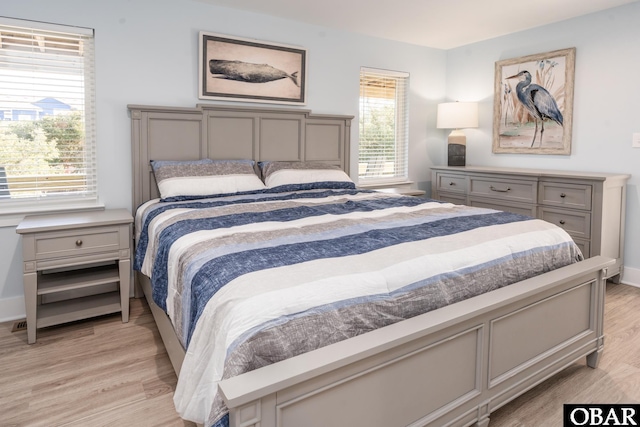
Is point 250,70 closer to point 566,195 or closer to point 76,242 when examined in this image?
point 76,242

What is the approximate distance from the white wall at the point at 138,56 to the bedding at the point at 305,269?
977 mm

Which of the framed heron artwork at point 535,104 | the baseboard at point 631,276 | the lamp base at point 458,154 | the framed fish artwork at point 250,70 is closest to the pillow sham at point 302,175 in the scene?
the framed fish artwork at point 250,70

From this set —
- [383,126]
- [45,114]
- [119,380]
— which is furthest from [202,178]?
[383,126]

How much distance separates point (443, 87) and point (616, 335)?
10.7 feet

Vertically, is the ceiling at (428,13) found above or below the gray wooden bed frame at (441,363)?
above

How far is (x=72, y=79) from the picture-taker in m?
3.05

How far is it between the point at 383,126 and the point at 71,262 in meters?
3.26

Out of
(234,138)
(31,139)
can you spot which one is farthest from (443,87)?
(31,139)

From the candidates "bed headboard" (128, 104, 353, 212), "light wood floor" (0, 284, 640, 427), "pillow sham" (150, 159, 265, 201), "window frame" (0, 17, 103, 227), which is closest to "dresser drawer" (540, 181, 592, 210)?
"light wood floor" (0, 284, 640, 427)

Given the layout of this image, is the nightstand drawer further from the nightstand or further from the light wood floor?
the light wood floor

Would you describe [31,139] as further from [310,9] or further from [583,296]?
[583,296]

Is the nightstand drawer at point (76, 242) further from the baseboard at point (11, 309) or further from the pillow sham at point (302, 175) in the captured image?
the pillow sham at point (302, 175)

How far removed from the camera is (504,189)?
399 centimetres

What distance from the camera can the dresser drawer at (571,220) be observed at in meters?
3.42
